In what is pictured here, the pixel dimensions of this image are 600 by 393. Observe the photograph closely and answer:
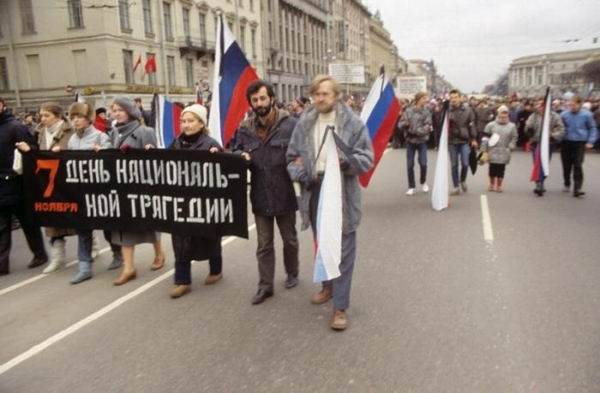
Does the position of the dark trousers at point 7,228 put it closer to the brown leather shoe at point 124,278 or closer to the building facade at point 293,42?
the brown leather shoe at point 124,278

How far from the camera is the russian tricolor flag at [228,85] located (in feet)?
22.7

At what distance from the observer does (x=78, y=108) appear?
5.67 m

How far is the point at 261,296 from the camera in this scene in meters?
4.85

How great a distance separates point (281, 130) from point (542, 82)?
532 feet

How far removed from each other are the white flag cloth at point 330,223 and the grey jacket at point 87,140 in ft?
9.27

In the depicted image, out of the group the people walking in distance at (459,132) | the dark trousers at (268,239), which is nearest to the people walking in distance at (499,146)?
the people walking in distance at (459,132)

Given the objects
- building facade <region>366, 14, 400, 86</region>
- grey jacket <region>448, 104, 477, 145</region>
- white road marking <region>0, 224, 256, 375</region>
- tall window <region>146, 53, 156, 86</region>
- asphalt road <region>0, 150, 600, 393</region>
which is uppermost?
building facade <region>366, 14, 400, 86</region>

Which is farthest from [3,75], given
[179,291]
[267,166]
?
[267,166]

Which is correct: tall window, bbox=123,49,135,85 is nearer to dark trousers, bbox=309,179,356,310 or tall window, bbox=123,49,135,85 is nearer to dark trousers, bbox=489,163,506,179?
dark trousers, bbox=489,163,506,179

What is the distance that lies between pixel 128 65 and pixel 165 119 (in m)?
29.2

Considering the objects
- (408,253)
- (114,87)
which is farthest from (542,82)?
(408,253)

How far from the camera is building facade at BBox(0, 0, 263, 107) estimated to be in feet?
118

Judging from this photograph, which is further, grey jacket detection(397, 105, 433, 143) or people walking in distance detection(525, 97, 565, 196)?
grey jacket detection(397, 105, 433, 143)

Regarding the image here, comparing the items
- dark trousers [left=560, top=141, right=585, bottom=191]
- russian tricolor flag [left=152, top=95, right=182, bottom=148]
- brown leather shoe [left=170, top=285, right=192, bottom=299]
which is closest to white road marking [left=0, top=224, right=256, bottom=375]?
brown leather shoe [left=170, top=285, right=192, bottom=299]
